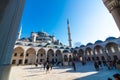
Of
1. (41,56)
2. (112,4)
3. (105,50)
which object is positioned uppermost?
(105,50)

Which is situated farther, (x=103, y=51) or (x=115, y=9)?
(x=103, y=51)

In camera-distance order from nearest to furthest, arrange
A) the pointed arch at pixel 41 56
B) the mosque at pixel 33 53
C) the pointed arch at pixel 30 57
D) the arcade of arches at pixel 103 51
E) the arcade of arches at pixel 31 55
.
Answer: the arcade of arches at pixel 103 51
the mosque at pixel 33 53
the arcade of arches at pixel 31 55
the pointed arch at pixel 30 57
the pointed arch at pixel 41 56

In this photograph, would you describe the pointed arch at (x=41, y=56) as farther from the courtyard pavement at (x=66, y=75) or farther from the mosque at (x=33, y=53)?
the courtyard pavement at (x=66, y=75)

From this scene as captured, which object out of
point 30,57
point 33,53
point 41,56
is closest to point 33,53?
point 33,53

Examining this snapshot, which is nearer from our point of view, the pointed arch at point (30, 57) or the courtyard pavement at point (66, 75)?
the courtyard pavement at point (66, 75)

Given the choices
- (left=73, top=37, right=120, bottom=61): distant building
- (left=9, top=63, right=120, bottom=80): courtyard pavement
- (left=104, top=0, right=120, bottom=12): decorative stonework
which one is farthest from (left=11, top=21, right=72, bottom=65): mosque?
(left=104, top=0, right=120, bottom=12): decorative stonework

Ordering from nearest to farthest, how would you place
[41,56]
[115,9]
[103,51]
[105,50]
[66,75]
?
[115,9]
[66,75]
[105,50]
[103,51]
[41,56]

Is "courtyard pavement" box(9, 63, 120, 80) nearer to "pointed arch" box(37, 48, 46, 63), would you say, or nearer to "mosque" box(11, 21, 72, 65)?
"mosque" box(11, 21, 72, 65)

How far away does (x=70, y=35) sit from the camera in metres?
44.3

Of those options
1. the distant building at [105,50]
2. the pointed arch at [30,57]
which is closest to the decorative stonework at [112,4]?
the distant building at [105,50]

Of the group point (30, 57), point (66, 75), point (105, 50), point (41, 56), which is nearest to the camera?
point (66, 75)

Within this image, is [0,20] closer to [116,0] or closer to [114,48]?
[116,0]

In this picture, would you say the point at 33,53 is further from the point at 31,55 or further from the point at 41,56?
the point at 41,56

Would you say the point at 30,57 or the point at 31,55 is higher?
the point at 31,55
